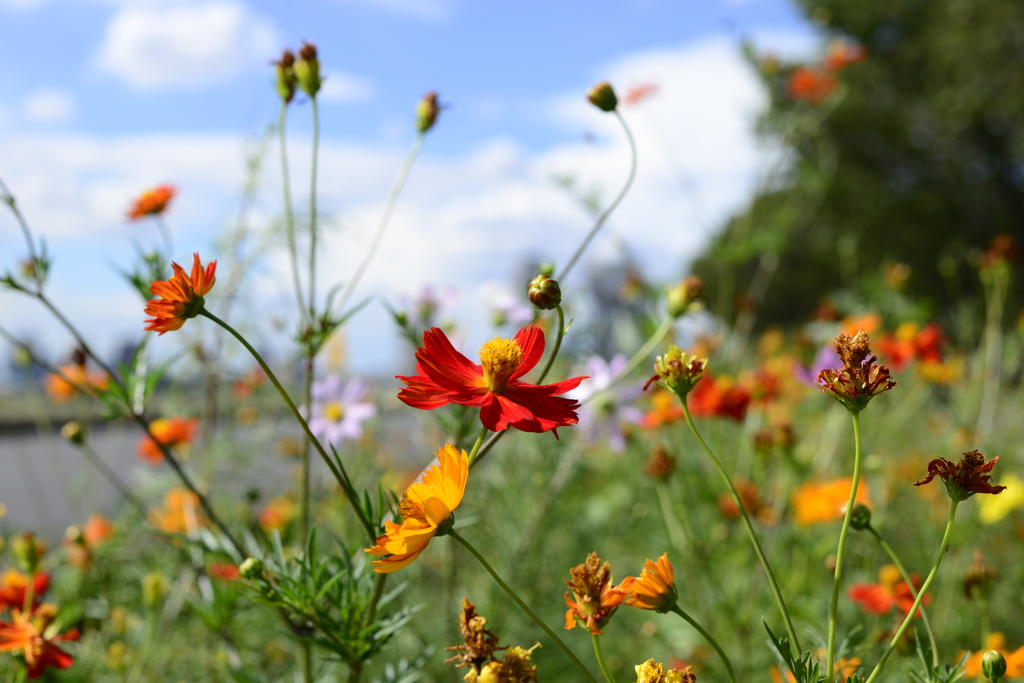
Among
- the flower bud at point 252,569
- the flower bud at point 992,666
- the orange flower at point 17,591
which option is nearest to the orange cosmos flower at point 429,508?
the flower bud at point 252,569

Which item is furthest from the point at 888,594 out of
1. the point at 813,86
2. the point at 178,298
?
the point at 813,86

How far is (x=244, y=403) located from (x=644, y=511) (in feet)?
3.18

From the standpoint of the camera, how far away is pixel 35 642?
593mm

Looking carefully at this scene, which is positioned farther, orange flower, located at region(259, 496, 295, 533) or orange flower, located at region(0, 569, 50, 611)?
orange flower, located at region(259, 496, 295, 533)

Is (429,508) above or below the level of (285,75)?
below

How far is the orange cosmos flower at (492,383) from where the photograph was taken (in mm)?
408

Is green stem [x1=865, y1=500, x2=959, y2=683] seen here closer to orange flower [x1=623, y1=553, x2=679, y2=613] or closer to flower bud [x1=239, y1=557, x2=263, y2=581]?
orange flower [x1=623, y1=553, x2=679, y2=613]

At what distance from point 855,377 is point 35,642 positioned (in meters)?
0.60

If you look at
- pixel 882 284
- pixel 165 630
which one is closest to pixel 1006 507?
pixel 882 284

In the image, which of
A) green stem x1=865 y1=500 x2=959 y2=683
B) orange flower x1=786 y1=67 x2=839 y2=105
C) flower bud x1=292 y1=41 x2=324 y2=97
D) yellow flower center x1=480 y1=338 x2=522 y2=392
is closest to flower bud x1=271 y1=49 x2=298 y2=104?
flower bud x1=292 y1=41 x2=324 y2=97

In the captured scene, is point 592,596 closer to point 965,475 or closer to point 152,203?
point 965,475

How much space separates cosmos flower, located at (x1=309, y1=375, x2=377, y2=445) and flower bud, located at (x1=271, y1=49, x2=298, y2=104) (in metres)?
0.45

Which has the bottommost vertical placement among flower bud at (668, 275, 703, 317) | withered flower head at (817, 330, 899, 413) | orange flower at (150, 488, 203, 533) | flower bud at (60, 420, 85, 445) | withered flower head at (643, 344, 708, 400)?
withered flower head at (817, 330, 899, 413)

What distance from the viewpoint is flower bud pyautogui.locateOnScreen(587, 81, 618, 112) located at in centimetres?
68
